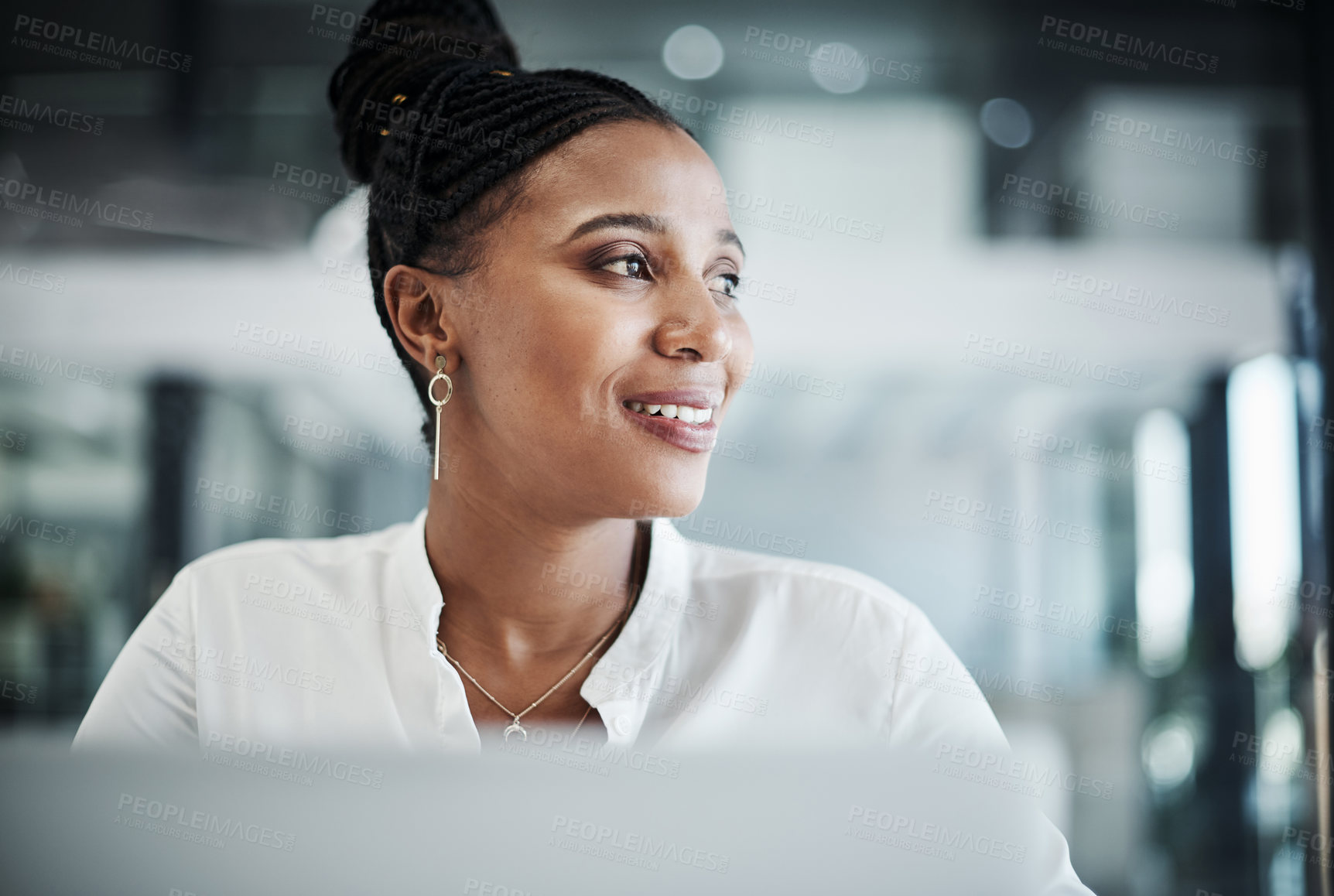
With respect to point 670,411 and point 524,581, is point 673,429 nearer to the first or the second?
point 670,411

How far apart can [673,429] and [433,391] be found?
1.19 feet

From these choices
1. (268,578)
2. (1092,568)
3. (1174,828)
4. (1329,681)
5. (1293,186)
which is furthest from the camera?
(1092,568)

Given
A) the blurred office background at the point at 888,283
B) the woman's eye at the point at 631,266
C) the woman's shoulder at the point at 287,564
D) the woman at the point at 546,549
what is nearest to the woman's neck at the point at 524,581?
the woman at the point at 546,549

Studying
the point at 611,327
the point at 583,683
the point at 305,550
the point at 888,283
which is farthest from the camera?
the point at 888,283

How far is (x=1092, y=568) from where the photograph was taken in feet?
16.0

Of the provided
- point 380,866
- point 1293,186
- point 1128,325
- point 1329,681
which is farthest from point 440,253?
point 1293,186

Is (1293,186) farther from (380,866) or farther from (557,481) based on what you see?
(380,866)

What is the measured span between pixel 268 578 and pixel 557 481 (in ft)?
1.46

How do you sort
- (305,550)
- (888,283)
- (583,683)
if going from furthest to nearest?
(888,283)
(305,550)
(583,683)

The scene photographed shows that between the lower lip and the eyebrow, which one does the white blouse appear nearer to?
the lower lip

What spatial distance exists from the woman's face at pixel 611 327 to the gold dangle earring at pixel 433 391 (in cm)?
8

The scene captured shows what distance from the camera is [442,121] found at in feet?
4.11

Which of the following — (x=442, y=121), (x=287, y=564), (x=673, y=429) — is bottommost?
(x=287, y=564)

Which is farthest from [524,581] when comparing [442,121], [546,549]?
[442,121]
